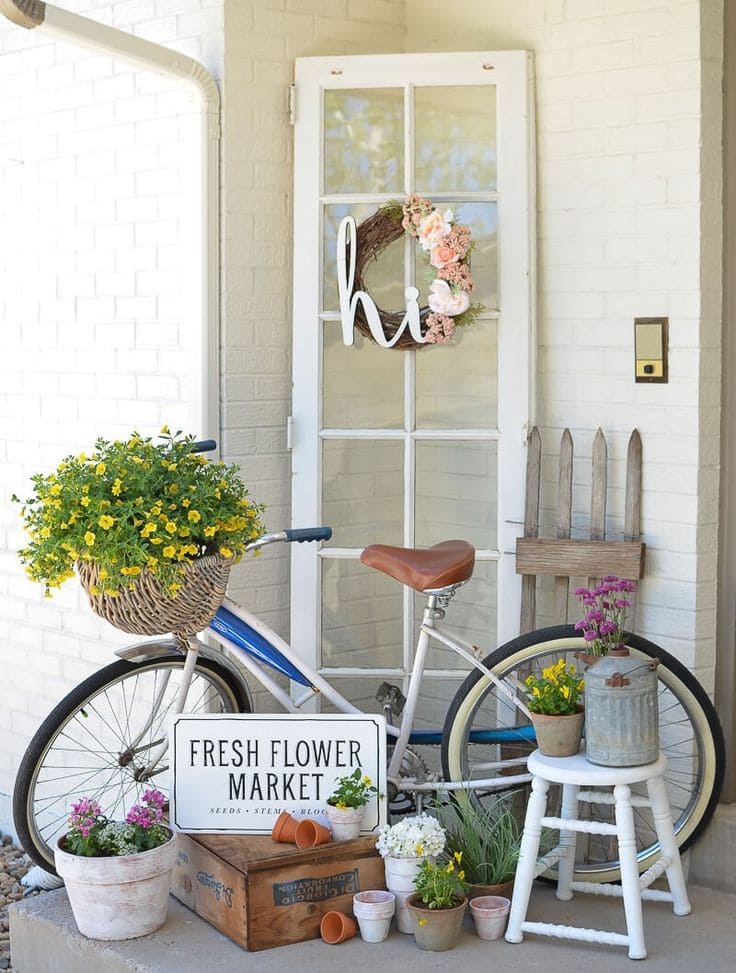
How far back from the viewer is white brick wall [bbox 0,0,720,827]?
3762 millimetres

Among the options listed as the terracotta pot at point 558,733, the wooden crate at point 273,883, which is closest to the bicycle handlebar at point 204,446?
the wooden crate at point 273,883

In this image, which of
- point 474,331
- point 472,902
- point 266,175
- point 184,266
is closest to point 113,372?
point 184,266

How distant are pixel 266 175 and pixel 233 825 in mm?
2008

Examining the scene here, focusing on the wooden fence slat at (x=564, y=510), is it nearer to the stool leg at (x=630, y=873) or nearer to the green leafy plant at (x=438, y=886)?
the stool leg at (x=630, y=873)

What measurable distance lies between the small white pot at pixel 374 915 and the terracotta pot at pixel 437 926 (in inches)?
2.4

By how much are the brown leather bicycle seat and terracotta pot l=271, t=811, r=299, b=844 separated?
2.33 feet

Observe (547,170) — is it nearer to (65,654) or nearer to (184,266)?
(184,266)

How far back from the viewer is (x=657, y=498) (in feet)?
12.5

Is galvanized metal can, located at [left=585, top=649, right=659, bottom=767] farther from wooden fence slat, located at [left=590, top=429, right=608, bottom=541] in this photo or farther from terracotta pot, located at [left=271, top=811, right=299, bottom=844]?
terracotta pot, located at [left=271, top=811, right=299, bottom=844]

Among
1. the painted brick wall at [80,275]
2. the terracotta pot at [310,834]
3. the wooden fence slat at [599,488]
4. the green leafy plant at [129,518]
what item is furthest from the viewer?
the painted brick wall at [80,275]

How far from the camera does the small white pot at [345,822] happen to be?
3373 mm

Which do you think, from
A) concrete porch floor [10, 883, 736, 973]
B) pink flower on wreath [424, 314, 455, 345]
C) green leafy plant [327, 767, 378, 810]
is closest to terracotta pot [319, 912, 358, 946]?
concrete porch floor [10, 883, 736, 973]

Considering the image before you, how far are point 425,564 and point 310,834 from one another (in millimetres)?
788

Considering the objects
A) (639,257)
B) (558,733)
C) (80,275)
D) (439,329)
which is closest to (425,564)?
(558,733)
